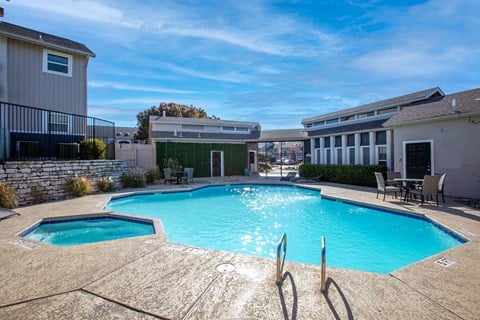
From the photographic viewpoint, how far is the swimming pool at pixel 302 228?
5.89 meters

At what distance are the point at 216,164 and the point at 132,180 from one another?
27.9 feet

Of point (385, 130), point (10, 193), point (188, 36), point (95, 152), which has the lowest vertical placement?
point (10, 193)

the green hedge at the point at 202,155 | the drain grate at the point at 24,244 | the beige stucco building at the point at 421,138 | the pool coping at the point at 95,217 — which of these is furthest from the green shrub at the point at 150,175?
the beige stucco building at the point at 421,138

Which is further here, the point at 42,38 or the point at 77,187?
the point at 42,38

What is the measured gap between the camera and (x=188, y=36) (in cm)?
1225

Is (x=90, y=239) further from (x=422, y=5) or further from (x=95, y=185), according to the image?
(x=422, y=5)

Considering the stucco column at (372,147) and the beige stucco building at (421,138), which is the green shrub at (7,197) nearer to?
the beige stucco building at (421,138)

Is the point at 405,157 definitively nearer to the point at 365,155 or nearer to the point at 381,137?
the point at 381,137

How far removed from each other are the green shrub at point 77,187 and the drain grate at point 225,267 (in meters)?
9.86

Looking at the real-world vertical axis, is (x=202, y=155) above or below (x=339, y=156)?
above

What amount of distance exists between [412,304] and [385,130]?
1458cm

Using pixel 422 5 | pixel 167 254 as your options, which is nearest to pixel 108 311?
pixel 167 254

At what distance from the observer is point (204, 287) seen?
3227 mm

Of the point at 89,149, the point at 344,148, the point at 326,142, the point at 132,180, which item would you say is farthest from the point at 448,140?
the point at 89,149
